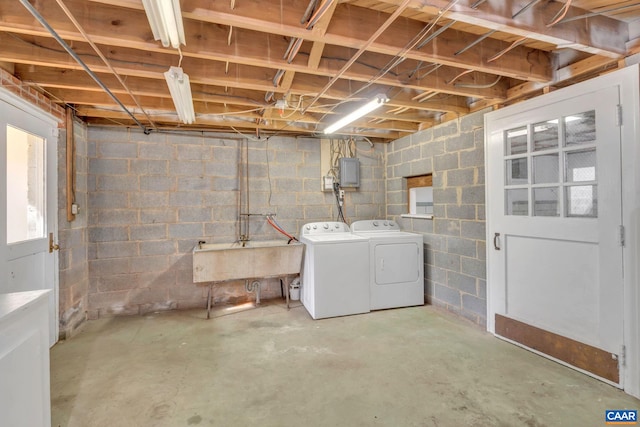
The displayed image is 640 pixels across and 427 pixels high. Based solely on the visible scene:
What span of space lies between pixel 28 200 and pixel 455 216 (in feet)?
13.7

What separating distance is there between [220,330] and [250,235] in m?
1.32

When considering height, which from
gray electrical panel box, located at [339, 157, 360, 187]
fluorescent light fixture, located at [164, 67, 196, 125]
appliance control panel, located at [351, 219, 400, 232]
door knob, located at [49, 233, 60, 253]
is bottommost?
door knob, located at [49, 233, 60, 253]

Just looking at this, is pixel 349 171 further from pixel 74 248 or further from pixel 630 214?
pixel 74 248

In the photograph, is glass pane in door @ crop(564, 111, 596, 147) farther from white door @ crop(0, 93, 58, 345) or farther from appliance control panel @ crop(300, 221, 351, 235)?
white door @ crop(0, 93, 58, 345)

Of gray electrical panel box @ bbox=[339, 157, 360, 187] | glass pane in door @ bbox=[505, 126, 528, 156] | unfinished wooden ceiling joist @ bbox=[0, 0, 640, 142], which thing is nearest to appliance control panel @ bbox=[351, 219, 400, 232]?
gray electrical panel box @ bbox=[339, 157, 360, 187]

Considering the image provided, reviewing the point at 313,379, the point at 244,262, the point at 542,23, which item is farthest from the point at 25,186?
the point at 542,23

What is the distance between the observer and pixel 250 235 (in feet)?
13.5

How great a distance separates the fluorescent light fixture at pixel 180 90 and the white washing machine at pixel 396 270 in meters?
2.43

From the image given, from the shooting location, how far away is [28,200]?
258 centimetres

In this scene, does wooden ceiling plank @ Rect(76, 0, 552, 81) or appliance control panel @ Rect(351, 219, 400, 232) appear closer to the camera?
wooden ceiling plank @ Rect(76, 0, 552, 81)

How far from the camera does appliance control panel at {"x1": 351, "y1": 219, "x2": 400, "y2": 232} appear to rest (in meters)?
4.23

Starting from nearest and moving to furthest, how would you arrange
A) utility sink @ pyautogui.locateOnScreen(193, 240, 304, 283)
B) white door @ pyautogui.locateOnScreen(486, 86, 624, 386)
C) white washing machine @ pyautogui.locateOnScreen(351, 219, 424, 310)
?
white door @ pyautogui.locateOnScreen(486, 86, 624, 386)
utility sink @ pyautogui.locateOnScreen(193, 240, 304, 283)
white washing machine @ pyautogui.locateOnScreen(351, 219, 424, 310)

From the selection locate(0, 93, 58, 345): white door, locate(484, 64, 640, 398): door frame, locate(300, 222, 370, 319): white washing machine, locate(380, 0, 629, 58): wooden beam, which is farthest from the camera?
locate(300, 222, 370, 319): white washing machine

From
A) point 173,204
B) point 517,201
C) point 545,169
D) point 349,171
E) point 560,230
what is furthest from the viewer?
point 349,171
